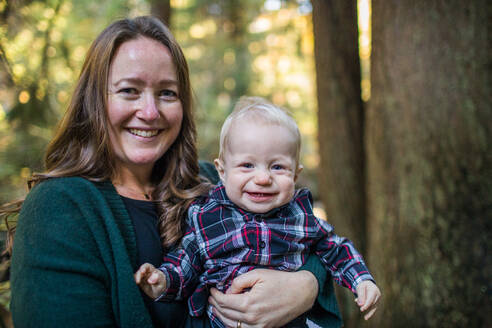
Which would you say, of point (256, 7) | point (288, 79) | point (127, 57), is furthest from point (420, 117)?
point (288, 79)

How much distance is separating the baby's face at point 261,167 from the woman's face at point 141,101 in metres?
0.40

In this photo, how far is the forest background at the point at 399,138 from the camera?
2396 mm

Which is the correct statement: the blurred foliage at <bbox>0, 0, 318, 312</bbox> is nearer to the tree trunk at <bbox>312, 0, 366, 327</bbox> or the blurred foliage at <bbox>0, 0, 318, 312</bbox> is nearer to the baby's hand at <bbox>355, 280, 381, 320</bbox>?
the tree trunk at <bbox>312, 0, 366, 327</bbox>

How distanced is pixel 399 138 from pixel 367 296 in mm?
1557

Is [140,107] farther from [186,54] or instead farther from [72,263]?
[186,54]

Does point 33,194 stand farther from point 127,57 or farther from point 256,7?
point 256,7

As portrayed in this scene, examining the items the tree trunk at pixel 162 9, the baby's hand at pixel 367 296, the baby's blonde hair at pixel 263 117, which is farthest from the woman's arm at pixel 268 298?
the tree trunk at pixel 162 9

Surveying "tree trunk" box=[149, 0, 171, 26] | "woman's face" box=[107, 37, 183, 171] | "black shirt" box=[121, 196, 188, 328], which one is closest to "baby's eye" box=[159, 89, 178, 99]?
"woman's face" box=[107, 37, 183, 171]

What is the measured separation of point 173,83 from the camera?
5.80 ft

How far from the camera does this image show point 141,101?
5.49 feet

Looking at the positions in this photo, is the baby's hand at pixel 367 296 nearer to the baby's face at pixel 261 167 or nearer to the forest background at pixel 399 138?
the baby's face at pixel 261 167

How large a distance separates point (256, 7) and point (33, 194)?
836cm

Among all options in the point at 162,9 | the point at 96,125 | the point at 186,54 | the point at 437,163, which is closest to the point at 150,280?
the point at 96,125

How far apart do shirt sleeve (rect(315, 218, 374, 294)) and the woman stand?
82 millimetres
